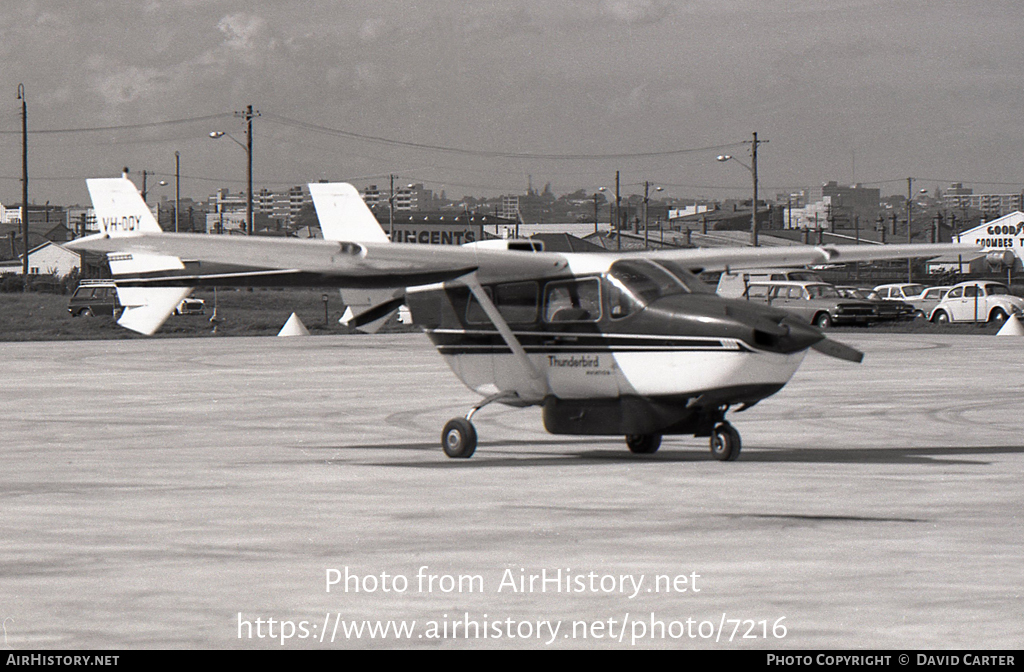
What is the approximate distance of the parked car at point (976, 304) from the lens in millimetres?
48062

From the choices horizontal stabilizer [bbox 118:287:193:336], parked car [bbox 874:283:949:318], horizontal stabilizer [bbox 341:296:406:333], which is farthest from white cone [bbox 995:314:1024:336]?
horizontal stabilizer [bbox 118:287:193:336]

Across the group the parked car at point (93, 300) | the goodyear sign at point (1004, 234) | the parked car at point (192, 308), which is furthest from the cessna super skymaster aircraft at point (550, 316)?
the goodyear sign at point (1004, 234)

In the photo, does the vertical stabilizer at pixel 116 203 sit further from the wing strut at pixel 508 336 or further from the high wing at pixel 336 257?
the wing strut at pixel 508 336

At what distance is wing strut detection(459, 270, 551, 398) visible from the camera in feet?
49.1

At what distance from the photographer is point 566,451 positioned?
15.6 metres

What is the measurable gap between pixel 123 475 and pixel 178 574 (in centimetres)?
528

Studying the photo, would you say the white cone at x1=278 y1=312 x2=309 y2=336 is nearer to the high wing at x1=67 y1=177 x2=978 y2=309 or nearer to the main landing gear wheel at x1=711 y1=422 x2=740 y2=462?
the high wing at x1=67 y1=177 x2=978 y2=309

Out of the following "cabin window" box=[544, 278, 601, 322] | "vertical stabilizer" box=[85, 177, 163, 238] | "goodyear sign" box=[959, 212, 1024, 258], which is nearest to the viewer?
"cabin window" box=[544, 278, 601, 322]

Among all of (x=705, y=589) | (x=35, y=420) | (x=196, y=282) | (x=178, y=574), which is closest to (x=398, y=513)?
(x=178, y=574)

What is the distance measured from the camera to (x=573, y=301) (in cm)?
1486

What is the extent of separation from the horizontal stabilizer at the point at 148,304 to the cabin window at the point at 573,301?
3.79 m

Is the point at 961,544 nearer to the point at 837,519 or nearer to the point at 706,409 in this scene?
the point at 837,519

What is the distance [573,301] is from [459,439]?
1.89 meters

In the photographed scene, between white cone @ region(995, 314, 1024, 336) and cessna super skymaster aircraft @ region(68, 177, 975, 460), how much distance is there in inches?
1134
